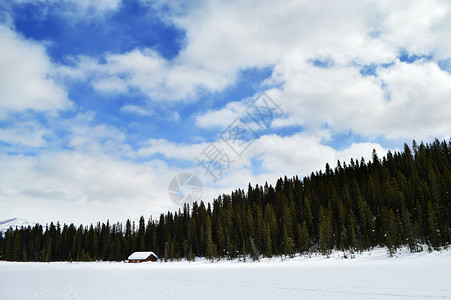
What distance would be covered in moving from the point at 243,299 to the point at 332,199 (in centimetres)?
9084

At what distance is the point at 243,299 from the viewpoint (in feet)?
53.7

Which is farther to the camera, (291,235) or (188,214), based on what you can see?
(188,214)

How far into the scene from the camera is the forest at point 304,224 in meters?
69.1

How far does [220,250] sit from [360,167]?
9018 cm

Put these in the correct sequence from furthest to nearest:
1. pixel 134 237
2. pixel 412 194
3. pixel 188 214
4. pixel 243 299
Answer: pixel 188 214
pixel 134 237
pixel 412 194
pixel 243 299

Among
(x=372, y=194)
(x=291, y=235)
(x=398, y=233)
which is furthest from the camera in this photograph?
(x=372, y=194)

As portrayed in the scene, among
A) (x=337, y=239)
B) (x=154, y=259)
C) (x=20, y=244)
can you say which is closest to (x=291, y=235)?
(x=337, y=239)

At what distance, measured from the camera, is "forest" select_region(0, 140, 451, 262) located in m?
69.1

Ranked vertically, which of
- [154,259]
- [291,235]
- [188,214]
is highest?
[188,214]

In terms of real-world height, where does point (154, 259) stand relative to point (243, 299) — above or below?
below

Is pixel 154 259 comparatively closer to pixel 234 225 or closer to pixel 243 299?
pixel 234 225

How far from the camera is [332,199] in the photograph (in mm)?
98438

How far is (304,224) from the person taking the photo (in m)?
81.0

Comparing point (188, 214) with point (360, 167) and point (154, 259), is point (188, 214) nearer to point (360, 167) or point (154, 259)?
point (154, 259)
